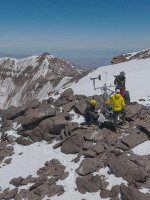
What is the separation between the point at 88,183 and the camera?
37.1 feet

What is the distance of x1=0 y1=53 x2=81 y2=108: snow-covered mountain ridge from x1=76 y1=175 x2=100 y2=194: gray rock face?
226 ft

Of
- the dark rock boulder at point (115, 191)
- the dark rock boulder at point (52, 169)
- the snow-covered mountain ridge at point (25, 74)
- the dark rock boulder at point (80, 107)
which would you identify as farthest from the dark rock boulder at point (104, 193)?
the snow-covered mountain ridge at point (25, 74)

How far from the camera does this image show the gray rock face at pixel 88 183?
36.2ft

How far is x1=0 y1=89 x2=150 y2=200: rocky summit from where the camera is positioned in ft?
35.9

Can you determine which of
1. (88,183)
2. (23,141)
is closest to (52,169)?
(88,183)

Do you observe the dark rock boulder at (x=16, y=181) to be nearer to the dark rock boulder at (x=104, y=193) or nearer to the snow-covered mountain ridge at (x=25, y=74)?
the dark rock boulder at (x=104, y=193)

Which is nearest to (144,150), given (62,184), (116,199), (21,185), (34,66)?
(116,199)

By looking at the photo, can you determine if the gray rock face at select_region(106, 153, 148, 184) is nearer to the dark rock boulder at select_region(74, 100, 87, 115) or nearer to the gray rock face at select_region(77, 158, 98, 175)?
the gray rock face at select_region(77, 158, 98, 175)

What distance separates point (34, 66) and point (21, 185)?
93623mm

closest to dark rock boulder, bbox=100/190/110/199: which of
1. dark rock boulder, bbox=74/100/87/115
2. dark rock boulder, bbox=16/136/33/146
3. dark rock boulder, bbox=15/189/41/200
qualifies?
dark rock boulder, bbox=15/189/41/200

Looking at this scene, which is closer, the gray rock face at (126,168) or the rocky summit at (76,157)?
the gray rock face at (126,168)

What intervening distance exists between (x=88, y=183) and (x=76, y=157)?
2.75 meters

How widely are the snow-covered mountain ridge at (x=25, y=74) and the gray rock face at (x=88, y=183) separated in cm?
6874

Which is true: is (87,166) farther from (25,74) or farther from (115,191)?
(25,74)
